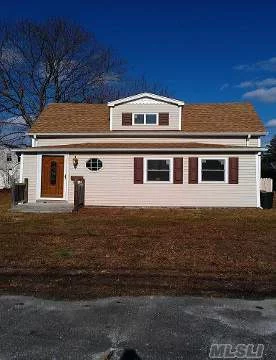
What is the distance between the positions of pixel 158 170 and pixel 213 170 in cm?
236

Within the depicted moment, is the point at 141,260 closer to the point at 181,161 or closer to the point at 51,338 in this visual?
the point at 51,338

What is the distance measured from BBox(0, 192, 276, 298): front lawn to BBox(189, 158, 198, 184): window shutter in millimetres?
3773

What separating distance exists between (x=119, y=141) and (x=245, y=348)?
16421mm

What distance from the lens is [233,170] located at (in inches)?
682

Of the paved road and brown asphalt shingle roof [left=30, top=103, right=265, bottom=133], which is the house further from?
the paved road

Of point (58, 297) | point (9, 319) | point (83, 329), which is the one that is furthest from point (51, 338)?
point (58, 297)

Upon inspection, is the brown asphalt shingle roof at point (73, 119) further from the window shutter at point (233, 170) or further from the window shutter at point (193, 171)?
the window shutter at point (233, 170)

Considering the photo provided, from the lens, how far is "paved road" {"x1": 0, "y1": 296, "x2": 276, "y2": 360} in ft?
12.1

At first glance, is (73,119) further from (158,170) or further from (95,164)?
(158,170)

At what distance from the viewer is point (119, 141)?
19.7 meters

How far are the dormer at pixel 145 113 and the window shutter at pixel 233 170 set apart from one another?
3.56 m

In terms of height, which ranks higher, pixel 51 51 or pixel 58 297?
pixel 51 51
